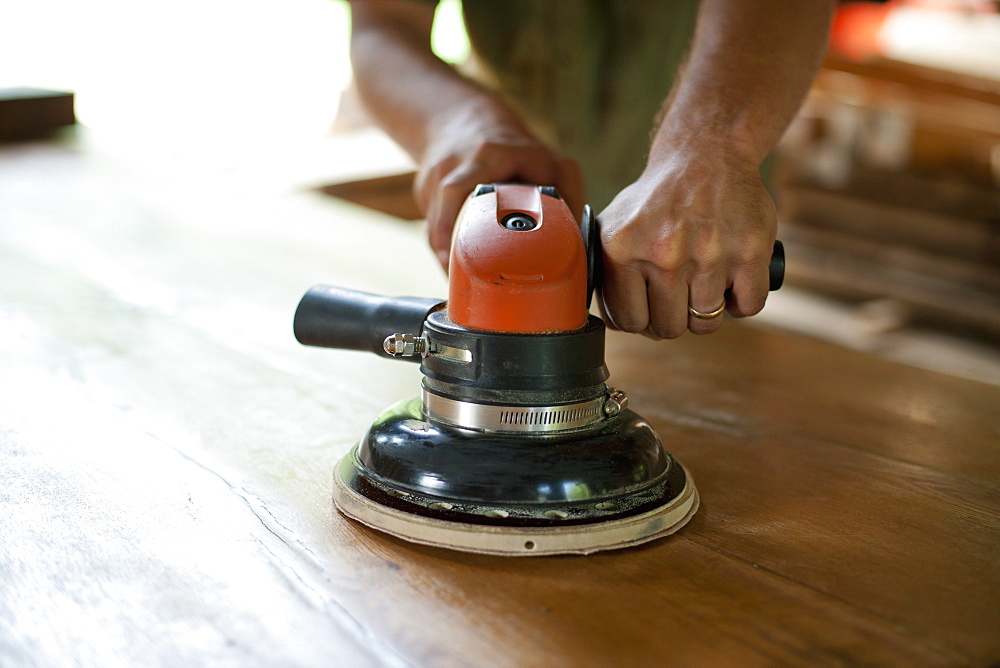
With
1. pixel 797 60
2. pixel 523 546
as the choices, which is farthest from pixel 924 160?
pixel 523 546

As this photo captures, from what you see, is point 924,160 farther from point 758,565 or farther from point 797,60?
point 758,565

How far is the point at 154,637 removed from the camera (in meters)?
0.74

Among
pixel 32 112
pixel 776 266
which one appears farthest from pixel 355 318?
pixel 32 112

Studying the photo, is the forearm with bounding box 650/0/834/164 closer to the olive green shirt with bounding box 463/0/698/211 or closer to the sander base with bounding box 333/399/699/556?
the sander base with bounding box 333/399/699/556

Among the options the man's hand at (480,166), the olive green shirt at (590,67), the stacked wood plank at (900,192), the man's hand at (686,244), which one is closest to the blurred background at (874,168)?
the stacked wood plank at (900,192)

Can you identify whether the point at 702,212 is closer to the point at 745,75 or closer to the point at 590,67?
the point at 745,75

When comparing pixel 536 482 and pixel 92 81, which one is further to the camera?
pixel 92 81

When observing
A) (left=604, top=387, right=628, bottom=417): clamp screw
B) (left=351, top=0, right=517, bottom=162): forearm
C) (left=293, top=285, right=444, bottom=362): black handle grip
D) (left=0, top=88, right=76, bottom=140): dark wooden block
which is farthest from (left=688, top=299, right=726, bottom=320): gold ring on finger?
(left=0, top=88, right=76, bottom=140): dark wooden block

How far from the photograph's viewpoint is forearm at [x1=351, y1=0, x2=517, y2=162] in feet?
5.15

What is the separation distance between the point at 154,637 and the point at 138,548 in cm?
15

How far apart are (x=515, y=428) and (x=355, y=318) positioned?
231mm

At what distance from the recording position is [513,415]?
3.09 ft

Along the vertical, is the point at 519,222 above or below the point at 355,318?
above

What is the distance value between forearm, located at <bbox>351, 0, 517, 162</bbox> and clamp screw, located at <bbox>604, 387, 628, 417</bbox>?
60 cm
